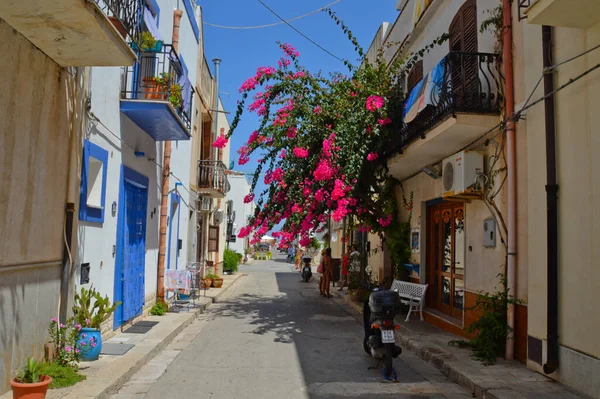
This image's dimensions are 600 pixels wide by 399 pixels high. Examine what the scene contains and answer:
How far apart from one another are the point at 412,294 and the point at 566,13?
6.96 meters

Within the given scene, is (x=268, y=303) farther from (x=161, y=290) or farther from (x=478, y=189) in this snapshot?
(x=478, y=189)

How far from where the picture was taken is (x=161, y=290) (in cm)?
1159

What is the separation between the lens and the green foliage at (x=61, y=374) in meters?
5.37

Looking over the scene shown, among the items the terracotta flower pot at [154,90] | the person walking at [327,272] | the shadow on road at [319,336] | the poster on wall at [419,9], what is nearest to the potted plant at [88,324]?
the shadow on road at [319,336]

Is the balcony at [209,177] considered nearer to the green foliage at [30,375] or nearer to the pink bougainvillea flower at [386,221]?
the pink bougainvillea flower at [386,221]

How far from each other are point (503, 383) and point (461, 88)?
183 inches

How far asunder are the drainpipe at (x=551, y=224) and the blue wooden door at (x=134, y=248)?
6.80m

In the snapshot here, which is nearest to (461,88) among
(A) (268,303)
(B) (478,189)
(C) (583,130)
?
(B) (478,189)

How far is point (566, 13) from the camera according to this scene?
5.29 m

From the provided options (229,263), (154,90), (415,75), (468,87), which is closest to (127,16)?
(154,90)

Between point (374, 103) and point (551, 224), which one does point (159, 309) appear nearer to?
point (374, 103)

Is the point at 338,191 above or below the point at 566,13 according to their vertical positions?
below

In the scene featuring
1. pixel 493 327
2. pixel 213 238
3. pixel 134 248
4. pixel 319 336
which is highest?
pixel 213 238

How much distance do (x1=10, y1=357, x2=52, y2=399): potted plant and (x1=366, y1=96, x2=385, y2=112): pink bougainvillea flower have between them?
25.9 feet
